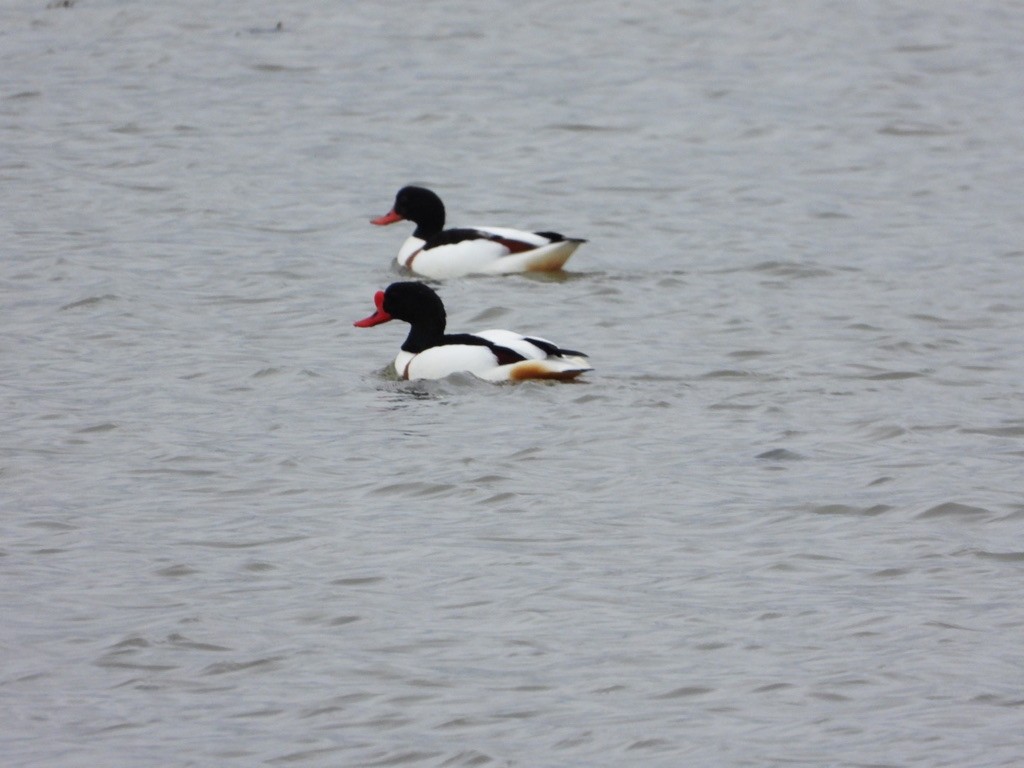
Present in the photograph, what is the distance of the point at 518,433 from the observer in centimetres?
1042

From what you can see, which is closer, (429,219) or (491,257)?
(491,257)

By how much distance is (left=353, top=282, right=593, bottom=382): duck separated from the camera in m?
11.4

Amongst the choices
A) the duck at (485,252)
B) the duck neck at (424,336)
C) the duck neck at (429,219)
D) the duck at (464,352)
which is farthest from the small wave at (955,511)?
the duck neck at (429,219)

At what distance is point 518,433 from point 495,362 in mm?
1123

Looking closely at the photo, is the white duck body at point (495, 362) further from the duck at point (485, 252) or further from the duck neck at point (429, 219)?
the duck neck at point (429, 219)

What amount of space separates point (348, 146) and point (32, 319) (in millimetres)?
7519

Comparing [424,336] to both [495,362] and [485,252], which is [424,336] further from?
[485,252]

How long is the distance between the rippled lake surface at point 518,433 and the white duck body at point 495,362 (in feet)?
0.38

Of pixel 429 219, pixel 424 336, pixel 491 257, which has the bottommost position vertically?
pixel 491 257

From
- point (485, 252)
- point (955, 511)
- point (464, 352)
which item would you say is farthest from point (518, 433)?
point (485, 252)

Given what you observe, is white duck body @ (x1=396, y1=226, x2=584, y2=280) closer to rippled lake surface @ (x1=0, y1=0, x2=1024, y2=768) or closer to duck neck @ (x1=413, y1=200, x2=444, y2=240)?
rippled lake surface @ (x1=0, y1=0, x2=1024, y2=768)

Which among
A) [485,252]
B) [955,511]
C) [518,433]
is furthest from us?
[485,252]

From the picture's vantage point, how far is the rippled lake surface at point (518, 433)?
6.70 metres

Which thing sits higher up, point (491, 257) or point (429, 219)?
point (429, 219)
